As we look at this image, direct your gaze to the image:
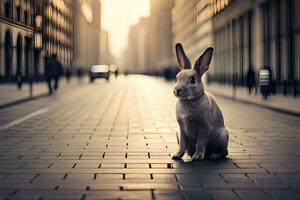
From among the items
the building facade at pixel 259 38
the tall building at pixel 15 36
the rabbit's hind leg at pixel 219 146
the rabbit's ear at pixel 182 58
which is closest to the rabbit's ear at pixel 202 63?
the rabbit's ear at pixel 182 58

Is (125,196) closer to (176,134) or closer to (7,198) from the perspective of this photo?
(7,198)

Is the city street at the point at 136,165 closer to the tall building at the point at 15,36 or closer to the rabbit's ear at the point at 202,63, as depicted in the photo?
the rabbit's ear at the point at 202,63

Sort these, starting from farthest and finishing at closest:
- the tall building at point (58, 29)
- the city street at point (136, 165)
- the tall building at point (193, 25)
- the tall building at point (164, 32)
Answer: the tall building at point (164, 32) → the tall building at point (58, 29) → the tall building at point (193, 25) → the city street at point (136, 165)

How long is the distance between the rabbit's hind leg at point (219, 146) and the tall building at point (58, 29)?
181ft

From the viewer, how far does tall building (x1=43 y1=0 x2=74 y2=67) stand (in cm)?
6814

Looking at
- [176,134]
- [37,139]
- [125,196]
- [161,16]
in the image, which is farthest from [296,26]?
[161,16]

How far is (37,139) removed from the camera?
9.54 metres

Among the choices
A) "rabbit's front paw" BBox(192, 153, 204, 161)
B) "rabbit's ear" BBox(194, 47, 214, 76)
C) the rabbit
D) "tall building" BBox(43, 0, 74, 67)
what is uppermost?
"tall building" BBox(43, 0, 74, 67)

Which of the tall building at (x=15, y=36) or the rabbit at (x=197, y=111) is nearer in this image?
the rabbit at (x=197, y=111)

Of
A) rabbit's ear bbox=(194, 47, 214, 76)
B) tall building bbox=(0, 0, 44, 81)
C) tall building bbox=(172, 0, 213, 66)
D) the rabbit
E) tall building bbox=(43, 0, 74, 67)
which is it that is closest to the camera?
the rabbit

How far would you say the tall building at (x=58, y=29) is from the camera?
68144 mm

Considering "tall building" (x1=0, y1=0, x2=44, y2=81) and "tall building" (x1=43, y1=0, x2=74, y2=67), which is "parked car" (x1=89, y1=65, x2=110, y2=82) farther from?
"tall building" (x1=43, y1=0, x2=74, y2=67)

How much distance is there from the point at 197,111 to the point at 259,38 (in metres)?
28.2

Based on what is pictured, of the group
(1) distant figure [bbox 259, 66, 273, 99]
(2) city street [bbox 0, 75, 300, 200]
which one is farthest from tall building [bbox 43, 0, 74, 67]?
(2) city street [bbox 0, 75, 300, 200]
